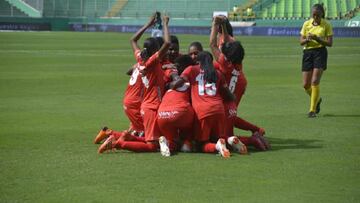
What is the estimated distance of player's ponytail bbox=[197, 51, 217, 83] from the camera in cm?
1050

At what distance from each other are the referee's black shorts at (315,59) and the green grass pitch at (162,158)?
35.0 inches

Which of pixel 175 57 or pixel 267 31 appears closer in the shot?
pixel 175 57

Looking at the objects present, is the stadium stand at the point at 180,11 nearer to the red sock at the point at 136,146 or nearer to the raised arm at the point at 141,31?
the raised arm at the point at 141,31

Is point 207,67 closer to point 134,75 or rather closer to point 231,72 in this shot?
point 231,72

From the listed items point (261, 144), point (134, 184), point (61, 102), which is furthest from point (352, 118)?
point (134, 184)

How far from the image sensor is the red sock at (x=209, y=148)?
10406mm

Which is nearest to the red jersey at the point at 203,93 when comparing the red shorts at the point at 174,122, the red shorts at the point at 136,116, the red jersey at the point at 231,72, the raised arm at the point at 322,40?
the red shorts at the point at 174,122

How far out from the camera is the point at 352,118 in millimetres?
14758

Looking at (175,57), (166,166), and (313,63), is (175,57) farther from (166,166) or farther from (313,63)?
(313,63)

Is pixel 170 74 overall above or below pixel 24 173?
above

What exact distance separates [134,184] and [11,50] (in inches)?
1126

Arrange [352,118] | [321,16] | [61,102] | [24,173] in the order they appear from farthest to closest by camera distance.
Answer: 1. [61,102]
2. [321,16]
3. [352,118]
4. [24,173]

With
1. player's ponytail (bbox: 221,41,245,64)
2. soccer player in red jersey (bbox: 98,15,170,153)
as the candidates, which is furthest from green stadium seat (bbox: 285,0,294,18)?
soccer player in red jersey (bbox: 98,15,170,153)

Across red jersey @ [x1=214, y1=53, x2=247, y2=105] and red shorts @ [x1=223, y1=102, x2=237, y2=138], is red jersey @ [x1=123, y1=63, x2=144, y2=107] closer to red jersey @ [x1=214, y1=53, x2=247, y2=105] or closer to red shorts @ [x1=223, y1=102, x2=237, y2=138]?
red jersey @ [x1=214, y1=53, x2=247, y2=105]
